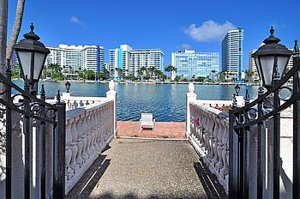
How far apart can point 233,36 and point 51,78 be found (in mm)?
78765

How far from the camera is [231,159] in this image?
9.64 ft

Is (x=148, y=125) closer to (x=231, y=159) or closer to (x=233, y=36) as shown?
(x=231, y=159)

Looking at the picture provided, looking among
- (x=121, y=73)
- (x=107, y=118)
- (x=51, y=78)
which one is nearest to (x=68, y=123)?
(x=107, y=118)

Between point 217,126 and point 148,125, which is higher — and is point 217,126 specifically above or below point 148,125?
above

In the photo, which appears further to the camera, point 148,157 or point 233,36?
point 233,36

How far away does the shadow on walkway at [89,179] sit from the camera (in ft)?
12.4

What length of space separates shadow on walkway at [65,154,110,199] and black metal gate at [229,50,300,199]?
78.1 inches

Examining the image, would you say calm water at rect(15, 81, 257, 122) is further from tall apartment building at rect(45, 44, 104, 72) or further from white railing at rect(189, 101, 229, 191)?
tall apartment building at rect(45, 44, 104, 72)

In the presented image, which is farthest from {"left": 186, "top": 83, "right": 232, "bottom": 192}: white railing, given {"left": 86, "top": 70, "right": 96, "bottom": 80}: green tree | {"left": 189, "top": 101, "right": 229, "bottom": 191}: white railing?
{"left": 86, "top": 70, "right": 96, "bottom": 80}: green tree

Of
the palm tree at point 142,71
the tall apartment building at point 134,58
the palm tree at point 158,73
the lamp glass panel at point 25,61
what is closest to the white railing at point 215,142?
the lamp glass panel at point 25,61

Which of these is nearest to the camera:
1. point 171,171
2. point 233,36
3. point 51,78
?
point 171,171

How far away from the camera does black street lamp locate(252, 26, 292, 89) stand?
2824 mm

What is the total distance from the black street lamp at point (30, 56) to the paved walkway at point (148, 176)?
166 cm

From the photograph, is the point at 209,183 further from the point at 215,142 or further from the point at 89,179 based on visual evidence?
the point at 89,179
